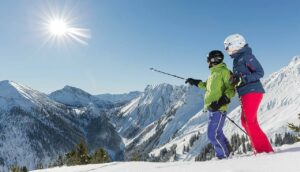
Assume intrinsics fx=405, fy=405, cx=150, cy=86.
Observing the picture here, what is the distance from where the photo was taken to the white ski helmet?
417 inches

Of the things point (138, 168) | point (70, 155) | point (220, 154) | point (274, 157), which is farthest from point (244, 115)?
point (70, 155)

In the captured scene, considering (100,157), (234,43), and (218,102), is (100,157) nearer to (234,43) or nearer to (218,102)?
(218,102)

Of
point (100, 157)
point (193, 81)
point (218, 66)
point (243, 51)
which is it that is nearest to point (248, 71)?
point (243, 51)

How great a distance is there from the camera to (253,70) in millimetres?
10305

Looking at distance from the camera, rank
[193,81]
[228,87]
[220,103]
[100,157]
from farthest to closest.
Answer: [100,157]
[193,81]
[228,87]
[220,103]

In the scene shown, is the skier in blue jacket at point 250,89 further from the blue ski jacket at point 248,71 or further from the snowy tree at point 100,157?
the snowy tree at point 100,157

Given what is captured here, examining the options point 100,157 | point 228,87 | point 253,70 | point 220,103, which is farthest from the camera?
point 100,157

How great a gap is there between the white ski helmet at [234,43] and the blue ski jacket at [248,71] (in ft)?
0.36

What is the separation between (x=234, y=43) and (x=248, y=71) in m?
0.86

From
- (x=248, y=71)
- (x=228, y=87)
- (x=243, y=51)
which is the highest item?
(x=243, y=51)

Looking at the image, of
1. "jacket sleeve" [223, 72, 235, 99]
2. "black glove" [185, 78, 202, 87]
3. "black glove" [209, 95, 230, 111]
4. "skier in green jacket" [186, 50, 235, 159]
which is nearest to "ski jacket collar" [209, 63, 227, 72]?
"skier in green jacket" [186, 50, 235, 159]

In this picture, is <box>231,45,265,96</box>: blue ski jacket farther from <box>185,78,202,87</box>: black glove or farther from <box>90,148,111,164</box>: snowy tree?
<box>90,148,111,164</box>: snowy tree

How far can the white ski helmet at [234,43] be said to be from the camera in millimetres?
10602

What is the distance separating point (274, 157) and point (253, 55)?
3.21 meters
